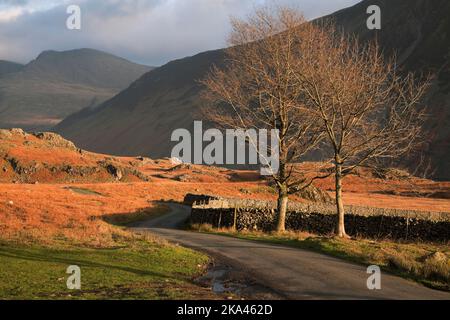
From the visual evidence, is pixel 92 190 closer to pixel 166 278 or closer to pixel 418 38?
pixel 166 278

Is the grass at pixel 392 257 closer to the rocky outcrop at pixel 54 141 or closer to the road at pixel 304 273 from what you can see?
the road at pixel 304 273

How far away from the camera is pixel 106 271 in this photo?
1570 centimetres

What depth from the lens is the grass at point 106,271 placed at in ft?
42.0

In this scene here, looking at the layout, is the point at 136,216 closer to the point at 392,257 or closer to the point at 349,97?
the point at 349,97

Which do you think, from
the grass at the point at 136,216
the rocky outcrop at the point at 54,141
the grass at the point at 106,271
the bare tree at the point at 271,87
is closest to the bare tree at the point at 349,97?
the bare tree at the point at 271,87

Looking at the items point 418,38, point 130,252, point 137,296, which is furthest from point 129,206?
point 418,38

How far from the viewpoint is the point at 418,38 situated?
143 metres

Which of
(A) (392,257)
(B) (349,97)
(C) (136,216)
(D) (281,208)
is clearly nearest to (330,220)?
(D) (281,208)

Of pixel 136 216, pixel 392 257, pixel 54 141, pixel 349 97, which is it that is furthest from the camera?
pixel 54 141

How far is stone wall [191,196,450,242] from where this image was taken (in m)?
30.8

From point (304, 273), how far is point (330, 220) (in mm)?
18036

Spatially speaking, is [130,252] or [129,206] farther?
[129,206]
